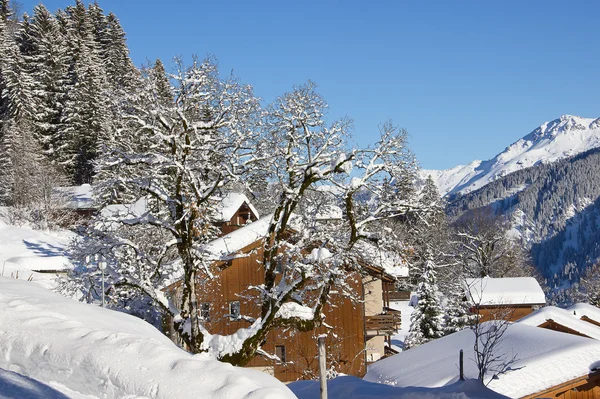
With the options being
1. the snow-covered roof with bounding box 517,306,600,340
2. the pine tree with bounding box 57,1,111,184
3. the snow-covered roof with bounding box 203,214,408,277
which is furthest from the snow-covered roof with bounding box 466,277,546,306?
the pine tree with bounding box 57,1,111,184

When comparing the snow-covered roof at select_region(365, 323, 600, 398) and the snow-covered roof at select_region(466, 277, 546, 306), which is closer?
the snow-covered roof at select_region(365, 323, 600, 398)

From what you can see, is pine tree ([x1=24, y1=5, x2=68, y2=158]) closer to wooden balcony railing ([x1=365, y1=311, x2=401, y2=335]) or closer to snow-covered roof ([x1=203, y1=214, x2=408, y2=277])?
snow-covered roof ([x1=203, y1=214, x2=408, y2=277])

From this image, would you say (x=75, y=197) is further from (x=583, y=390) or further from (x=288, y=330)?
(x=583, y=390)

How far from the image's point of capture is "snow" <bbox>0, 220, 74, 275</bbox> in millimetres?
37375

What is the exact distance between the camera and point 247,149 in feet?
49.4

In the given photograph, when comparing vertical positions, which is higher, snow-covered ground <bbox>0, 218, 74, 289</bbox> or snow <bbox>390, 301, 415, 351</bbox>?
snow-covered ground <bbox>0, 218, 74, 289</bbox>

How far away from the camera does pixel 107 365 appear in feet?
22.5

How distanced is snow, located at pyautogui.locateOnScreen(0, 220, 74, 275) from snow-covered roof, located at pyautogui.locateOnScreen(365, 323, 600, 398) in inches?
918

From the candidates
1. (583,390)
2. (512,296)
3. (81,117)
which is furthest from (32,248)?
(583,390)

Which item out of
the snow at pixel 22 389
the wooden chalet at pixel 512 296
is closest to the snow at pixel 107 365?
the snow at pixel 22 389

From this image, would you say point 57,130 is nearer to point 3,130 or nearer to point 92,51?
point 3,130

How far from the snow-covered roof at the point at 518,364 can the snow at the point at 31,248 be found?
2332 centimetres

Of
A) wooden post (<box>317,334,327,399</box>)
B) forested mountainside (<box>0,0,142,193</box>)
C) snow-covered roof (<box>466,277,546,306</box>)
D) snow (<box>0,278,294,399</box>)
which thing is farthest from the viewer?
forested mountainside (<box>0,0,142,193</box>)

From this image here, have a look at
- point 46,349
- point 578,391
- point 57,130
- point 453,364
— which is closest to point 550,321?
point 578,391
